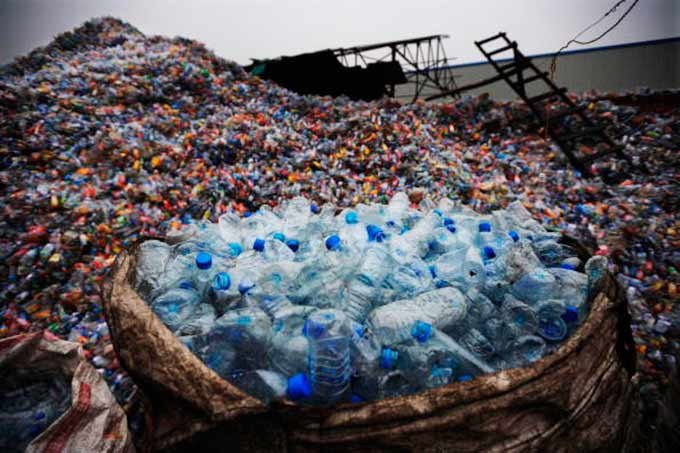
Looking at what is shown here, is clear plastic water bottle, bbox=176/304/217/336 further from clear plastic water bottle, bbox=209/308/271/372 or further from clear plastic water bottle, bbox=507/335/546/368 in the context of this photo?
clear plastic water bottle, bbox=507/335/546/368

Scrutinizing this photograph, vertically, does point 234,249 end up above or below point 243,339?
above

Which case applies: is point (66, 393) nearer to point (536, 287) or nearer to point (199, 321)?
point (199, 321)

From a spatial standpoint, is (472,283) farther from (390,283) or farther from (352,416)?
(352,416)

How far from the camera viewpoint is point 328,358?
3.74 feet

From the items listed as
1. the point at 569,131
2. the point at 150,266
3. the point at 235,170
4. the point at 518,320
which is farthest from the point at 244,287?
the point at 569,131

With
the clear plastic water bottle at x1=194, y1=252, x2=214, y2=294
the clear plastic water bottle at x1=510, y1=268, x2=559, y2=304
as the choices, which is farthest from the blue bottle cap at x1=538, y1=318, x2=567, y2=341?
the clear plastic water bottle at x1=194, y1=252, x2=214, y2=294

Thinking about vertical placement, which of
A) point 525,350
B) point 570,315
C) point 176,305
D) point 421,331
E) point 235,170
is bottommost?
point 525,350

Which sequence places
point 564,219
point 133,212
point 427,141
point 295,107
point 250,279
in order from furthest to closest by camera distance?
point 295,107, point 427,141, point 564,219, point 133,212, point 250,279

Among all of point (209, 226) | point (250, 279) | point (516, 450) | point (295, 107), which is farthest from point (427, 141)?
point (516, 450)

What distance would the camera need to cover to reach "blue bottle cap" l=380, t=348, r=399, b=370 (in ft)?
3.82

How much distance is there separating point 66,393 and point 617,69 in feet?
70.2

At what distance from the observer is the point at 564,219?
3824 mm

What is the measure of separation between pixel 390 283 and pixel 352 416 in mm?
700

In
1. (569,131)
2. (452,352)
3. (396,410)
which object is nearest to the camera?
(396,410)
